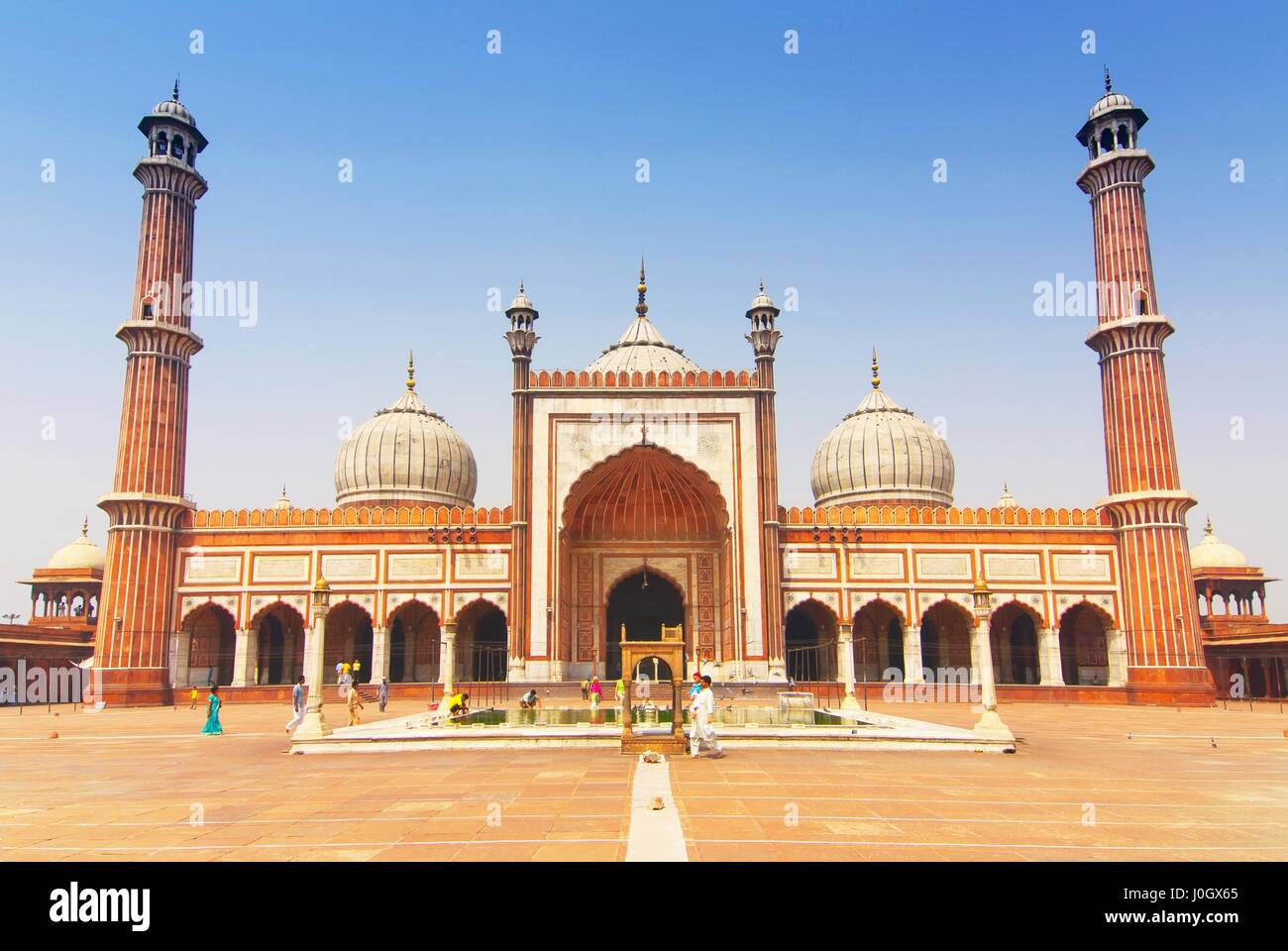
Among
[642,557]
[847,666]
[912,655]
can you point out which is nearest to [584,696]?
[642,557]

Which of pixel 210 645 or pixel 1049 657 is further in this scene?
pixel 210 645

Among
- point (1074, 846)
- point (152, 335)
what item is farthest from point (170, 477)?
point (1074, 846)

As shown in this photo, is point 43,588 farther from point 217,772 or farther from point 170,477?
point 217,772

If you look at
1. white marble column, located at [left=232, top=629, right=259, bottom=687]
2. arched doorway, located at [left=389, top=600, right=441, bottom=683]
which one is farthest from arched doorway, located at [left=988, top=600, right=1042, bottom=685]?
white marble column, located at [left=232, top=629, right=259, bottom=687]

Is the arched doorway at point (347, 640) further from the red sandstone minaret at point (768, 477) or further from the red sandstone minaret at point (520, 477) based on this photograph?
the red sandstone minaret at point (768, 477)

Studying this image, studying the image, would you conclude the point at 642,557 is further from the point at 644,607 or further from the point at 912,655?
the point at 912,655

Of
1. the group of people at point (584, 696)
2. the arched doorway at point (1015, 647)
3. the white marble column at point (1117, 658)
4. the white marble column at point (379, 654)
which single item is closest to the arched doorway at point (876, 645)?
the arched doorway at point (1015, 647)
